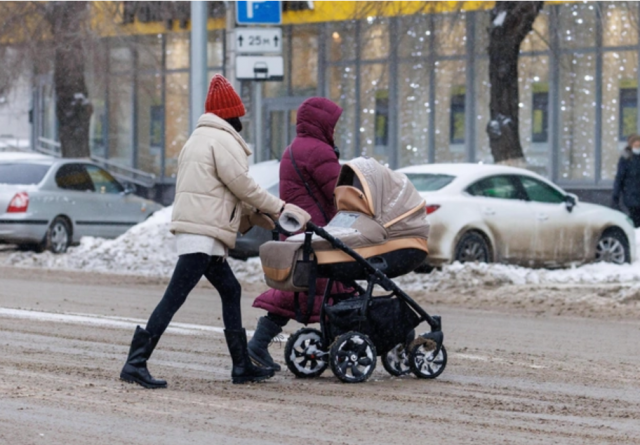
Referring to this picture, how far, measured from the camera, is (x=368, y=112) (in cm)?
2877

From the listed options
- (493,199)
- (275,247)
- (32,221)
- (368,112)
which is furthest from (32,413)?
(368,112)

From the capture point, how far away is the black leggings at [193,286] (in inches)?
289

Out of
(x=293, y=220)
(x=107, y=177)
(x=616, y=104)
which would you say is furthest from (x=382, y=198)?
(x=616, y=104)

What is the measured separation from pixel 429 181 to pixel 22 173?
24.4ft

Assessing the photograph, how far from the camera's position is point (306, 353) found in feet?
25.6

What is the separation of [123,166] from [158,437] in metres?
27.3

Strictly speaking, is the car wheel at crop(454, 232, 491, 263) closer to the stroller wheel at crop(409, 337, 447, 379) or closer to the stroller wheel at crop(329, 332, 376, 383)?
the stroller wheel at crop(409, 337, 447, 379)

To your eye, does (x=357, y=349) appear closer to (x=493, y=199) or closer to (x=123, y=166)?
(x=493, y=199)

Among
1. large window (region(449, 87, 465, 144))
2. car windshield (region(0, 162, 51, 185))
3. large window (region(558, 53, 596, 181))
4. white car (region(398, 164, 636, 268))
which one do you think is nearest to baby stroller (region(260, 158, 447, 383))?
white car (region(398, 164, 636, 268))

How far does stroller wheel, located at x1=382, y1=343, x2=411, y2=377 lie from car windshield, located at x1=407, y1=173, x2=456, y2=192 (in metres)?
7.33

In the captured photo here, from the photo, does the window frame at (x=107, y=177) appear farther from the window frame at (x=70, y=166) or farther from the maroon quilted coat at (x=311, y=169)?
the maroon quilted coat at (x=311, y=169)

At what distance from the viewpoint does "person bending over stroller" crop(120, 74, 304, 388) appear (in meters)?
7.30

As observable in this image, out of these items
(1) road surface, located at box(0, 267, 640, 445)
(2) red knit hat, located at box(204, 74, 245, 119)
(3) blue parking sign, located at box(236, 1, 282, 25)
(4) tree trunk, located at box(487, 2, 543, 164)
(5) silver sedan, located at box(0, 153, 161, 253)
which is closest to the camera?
(1) road surface, located at box(0, 267, 640, 445)

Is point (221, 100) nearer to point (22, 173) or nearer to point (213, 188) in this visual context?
point (213, 188)
